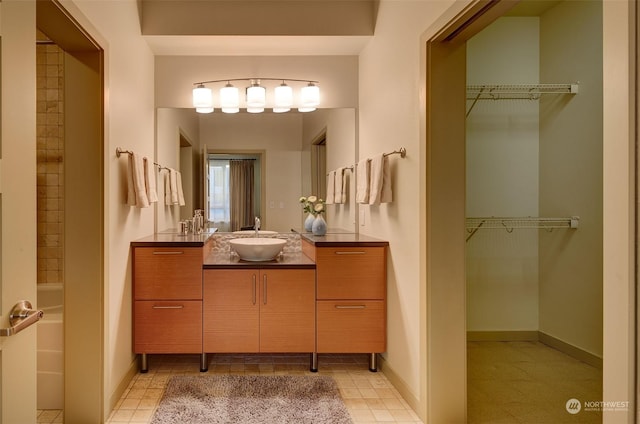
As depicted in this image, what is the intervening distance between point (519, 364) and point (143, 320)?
2.64 m

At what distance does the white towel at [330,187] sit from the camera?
3.50 meters

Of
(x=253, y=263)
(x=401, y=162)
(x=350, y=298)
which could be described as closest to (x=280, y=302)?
(x=253, y=263)

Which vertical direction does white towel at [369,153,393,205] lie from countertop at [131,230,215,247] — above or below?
above

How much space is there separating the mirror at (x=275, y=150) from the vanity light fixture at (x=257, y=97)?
0.32ft

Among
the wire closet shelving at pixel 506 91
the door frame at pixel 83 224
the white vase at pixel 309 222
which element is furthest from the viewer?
the white vase at pixel 309 222

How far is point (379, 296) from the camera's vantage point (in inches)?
110

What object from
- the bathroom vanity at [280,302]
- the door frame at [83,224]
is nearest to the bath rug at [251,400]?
the bathroom vanity at [280,302]

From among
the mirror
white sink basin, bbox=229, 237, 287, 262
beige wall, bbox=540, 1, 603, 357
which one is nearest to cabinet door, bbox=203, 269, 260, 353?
white sink basin, bbox=229, 237, 287, 262

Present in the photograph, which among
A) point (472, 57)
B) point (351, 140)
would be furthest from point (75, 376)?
point (472, 57)

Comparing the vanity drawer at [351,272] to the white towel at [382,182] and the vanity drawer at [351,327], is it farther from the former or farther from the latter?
the white towel at [382,182]

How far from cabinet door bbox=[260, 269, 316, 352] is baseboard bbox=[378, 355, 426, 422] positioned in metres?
0.51

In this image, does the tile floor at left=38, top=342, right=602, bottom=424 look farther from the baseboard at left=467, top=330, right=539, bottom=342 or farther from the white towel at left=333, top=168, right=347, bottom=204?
the white towel at left=333, top=168, right=347, bottom=204

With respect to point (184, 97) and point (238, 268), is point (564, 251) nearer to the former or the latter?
point (238, 268)

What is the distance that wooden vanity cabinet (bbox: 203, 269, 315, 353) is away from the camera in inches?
109
